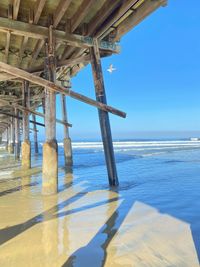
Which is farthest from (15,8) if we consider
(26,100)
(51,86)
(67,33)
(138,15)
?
(26,100)

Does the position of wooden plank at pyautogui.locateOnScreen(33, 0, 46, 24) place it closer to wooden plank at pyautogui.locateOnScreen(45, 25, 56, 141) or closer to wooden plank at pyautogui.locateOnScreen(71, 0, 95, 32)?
wooden plank at pyautogui.locateOnScreen(45, 25, 56, 141)

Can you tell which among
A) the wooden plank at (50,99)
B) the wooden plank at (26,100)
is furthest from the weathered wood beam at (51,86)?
the wooden plank at (26,100)

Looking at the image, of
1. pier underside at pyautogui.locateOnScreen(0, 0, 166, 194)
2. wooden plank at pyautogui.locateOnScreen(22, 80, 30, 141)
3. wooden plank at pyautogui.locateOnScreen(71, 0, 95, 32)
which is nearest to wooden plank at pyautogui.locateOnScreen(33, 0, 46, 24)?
pier underside at pyautogui.locateOnScreen(0, 0, 166, 194)

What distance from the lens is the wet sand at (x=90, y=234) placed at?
10.5 feet

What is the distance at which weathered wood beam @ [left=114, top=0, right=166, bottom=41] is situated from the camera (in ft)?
22.0

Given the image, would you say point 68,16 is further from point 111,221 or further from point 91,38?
point 111,221

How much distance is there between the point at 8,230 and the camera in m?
4.18

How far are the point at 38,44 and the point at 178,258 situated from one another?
7210 millimetres

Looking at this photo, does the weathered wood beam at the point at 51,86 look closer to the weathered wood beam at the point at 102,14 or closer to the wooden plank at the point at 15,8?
the wooden plank at the point at 15,8

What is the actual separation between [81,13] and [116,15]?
774mm

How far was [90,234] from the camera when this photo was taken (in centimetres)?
396

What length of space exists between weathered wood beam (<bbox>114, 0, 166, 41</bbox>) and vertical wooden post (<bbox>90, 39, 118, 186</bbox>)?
771mm

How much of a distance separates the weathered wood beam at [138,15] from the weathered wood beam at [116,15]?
0.51 metres

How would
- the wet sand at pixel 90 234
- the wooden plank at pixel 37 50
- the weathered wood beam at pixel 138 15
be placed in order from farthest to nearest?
1. the wooden plank at pixel 37 50
2. the weathered wood beam at pixel 138 15
3. the wet sand at pixel 90 234
